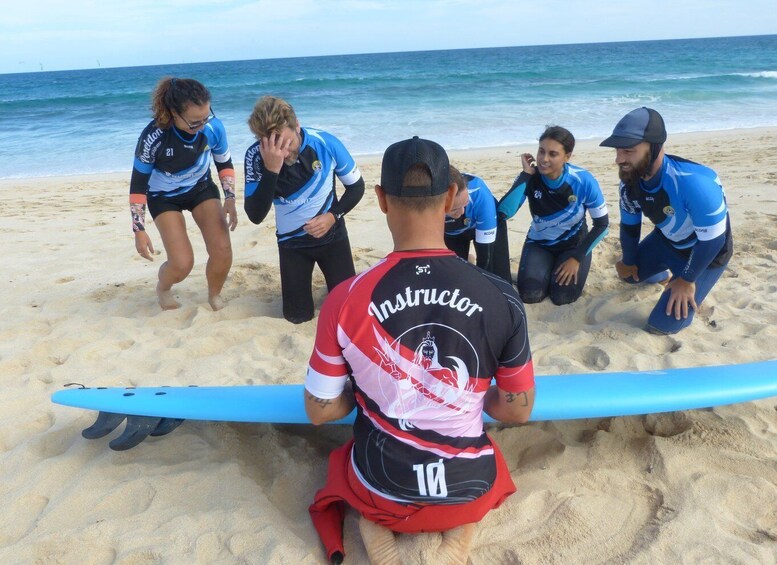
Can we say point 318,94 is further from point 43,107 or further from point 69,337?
point 69,337

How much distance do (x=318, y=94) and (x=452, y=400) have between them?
2429 centimetres

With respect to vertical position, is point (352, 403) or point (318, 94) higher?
point (352, 403)

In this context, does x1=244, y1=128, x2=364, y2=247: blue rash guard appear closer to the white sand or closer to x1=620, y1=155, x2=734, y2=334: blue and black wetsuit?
the white sand

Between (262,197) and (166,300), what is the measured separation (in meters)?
1.27

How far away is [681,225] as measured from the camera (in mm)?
3727

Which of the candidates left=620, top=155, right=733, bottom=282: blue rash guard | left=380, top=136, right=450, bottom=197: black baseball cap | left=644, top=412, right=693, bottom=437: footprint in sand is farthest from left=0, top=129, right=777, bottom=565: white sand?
left=380, top=136, right=450, bottom=197: black baseball cap

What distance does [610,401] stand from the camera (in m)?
2.47

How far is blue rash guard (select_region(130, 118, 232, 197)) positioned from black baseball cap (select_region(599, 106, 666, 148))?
8.39ft

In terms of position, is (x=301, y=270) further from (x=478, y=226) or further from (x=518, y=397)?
(x=518, y=397)

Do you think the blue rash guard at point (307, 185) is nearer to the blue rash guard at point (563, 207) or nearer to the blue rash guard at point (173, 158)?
the blue rash guard at point (173, 158)

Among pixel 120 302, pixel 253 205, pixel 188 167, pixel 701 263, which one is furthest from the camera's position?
pixel 120 302

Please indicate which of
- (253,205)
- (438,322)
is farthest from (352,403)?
(253,205)

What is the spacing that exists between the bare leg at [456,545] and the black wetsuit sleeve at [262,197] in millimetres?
2307

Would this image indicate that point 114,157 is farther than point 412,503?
Yes
